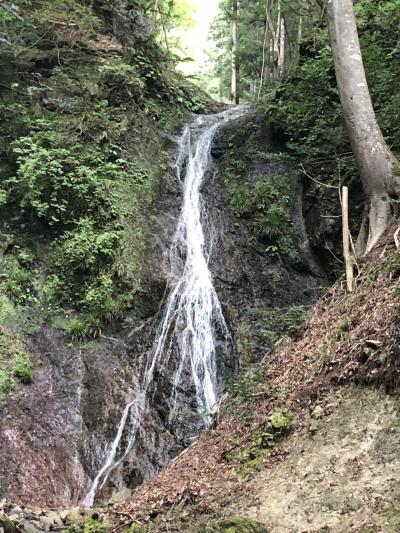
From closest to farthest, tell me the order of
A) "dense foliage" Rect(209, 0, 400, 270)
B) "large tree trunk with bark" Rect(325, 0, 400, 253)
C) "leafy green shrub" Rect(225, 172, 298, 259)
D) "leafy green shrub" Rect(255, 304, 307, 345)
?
"large tree trunk with bark" Rect(325, 0, 400, 253) → "leafy green shrub" Rect(255, 304, 307, 345) → "dense foliage" Rect(209, 0, 400, 270) → "leafy green shrub" Rect(225, 172, 298, 259)

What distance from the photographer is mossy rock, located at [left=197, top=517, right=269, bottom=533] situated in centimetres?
389

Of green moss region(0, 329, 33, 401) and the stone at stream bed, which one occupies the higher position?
green moss region(0, 329, 33, 401)

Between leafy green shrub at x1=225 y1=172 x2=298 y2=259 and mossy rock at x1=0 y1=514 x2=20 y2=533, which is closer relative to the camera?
mossy rock at x1=0 y1=514 x2=20 y2=533

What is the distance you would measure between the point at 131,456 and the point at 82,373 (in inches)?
70.4

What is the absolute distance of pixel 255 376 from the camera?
6570 mm

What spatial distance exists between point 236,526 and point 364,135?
236 inches

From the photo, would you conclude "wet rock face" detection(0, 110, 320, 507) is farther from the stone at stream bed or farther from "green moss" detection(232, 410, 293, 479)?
"green moss" detection(232, 410, 293, 479)

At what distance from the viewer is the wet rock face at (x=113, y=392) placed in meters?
7.50

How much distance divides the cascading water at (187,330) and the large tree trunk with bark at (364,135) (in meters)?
3.62

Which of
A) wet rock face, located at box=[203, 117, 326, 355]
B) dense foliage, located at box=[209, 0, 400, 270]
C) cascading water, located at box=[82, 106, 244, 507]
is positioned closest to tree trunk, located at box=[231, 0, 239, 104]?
dense foliage, located at box=[209, 0, 400, 270]

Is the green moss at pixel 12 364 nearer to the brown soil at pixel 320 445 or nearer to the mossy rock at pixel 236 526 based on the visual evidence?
the brown soil at pixel 320 445

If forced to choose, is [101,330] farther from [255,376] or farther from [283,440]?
[283,440]

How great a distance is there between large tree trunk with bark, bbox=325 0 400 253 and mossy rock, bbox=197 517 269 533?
14.2 feet

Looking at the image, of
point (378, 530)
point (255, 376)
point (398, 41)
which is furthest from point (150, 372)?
point (398, 41)
